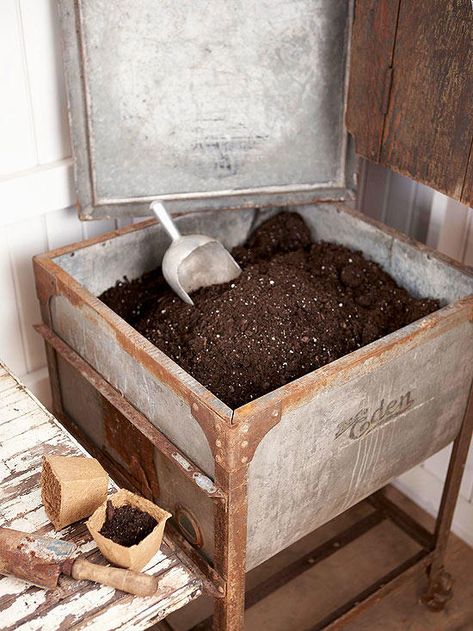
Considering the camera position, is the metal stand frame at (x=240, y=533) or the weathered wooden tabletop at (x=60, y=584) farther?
the metal stand frame at (x=240, y=533)

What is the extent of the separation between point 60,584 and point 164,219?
748 millimetres

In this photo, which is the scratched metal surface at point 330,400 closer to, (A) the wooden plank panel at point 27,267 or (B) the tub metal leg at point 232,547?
(B) the tub metal leg at point 232,547

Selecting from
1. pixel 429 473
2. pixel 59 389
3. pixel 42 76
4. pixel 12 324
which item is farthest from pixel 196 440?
pixel 429 473

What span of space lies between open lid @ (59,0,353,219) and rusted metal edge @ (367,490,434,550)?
882 mm

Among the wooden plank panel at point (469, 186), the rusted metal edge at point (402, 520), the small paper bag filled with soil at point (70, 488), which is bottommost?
the rusted metal edge at point (402, 520)

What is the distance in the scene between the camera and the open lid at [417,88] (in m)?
1.30

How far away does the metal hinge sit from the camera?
1438mm

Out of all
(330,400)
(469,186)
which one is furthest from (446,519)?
(469,186)

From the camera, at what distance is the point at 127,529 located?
1.06 meters

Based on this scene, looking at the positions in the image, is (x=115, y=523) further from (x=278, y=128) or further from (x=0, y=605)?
(x=278, y=128)

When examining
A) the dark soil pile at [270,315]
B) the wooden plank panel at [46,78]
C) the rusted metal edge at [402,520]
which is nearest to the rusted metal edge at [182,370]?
the dark soil pile at [270,315]

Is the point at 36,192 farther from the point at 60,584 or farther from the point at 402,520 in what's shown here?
the point at 402,520

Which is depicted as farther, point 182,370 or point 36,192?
point 36,192

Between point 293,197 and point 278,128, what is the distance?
0.50ft
